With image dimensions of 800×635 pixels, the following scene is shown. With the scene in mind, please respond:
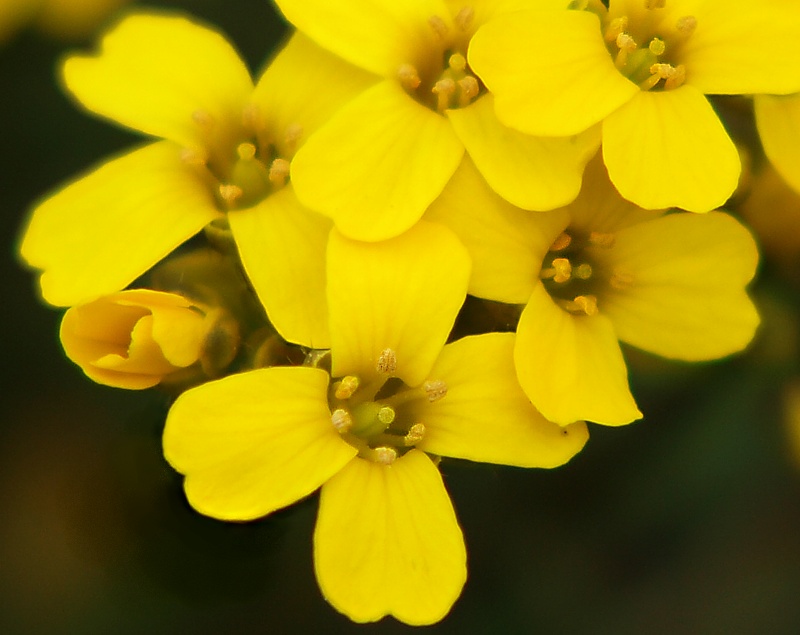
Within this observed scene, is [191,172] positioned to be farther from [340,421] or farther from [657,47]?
[657,47]

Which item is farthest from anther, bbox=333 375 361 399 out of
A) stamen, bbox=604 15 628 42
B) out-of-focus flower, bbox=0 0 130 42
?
out-of-focus flower, bbox=0 0 130 42

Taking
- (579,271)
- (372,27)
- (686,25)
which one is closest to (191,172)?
(372,27)

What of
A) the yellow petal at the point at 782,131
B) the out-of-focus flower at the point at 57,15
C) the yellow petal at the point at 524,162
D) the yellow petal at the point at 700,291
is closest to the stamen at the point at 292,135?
the yellow petal at the point at 524,162

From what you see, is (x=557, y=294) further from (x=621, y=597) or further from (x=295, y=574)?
(x=621, y=597)

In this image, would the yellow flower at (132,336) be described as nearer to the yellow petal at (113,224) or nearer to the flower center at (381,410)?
the yellow petal at (113,224)

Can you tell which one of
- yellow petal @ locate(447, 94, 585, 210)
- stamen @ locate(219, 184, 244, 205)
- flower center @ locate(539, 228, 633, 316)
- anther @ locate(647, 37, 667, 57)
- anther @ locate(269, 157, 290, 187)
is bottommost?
flower center @ locate(539, 228, 633, 316)

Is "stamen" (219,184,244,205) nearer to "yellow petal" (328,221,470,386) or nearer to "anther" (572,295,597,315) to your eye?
"yellow petal" (328,221,470,386)

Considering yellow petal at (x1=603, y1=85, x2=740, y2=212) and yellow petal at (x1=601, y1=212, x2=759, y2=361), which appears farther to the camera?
yellow petal at (x1=601, y1=212, x2=759, y2=361)
